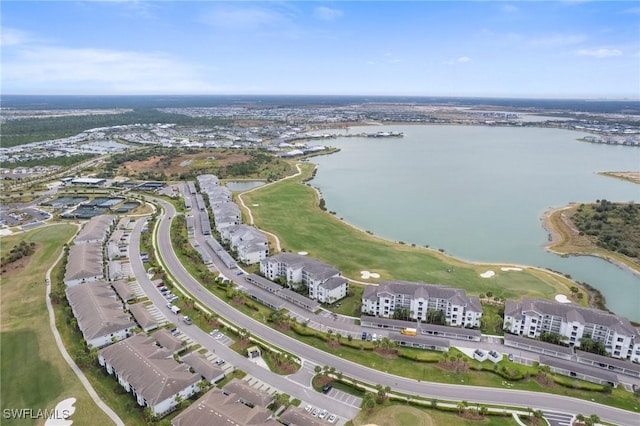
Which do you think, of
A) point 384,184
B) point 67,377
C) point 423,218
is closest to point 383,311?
point 67,377

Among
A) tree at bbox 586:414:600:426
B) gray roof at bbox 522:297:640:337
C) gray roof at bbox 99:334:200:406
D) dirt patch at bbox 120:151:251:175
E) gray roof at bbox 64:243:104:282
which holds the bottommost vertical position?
tree at bbox 586:414:600:426

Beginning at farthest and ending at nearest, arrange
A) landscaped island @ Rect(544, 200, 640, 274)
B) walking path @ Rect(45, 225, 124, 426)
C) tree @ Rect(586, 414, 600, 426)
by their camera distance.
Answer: landscaped island @ Rect(544, 200, 640, 274) → walking path @ Rect(45, 225, 124, 426) → tree @ Rect(586, 414, 600, 426)

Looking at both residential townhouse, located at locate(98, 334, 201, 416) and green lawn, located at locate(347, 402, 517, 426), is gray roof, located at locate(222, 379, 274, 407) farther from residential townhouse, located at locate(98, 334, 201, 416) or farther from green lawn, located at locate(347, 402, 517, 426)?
green lawn, located at locate(347, 402, 517, 426)

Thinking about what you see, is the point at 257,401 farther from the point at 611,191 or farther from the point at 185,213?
the point at 611,191

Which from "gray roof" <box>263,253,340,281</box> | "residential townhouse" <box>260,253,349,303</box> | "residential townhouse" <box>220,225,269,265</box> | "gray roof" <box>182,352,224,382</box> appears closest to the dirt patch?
"residential townhouse" <box>220,225,269,265</box>

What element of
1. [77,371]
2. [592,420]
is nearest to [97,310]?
[77,371]
